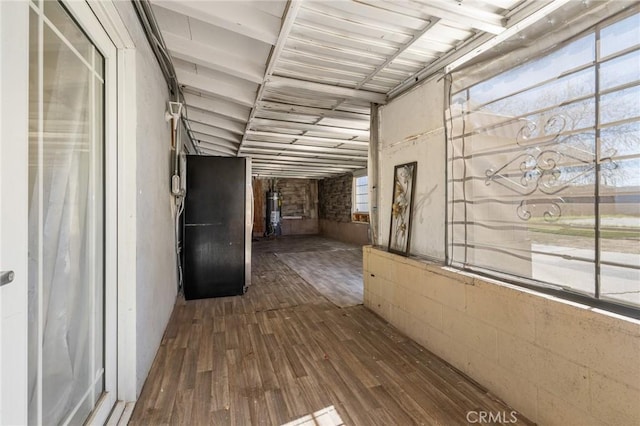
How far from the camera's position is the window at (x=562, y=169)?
4.39ft

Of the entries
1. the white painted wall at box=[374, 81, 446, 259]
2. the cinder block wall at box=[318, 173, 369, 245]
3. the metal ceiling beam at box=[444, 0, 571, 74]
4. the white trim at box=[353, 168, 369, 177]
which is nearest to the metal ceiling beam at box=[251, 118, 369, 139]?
the white painted wall at box=[374, 81, 446, 259]

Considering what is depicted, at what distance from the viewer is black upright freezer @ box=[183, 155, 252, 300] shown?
3.69 meters

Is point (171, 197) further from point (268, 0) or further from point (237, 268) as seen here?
point (268, 0)

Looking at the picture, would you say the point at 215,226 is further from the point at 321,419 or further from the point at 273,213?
the point at 273,213

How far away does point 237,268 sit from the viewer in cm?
390

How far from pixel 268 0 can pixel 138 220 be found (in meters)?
1.61

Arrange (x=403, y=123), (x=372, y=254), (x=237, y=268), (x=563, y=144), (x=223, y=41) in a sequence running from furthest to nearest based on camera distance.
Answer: (x=237, y=268), (x=372, y=254), (x=403, y=123), (x=223, y=41), (x=563, y=144)

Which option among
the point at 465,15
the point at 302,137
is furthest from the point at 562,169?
the point at 302,137

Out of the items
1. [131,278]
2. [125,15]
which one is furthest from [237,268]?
[125,15]

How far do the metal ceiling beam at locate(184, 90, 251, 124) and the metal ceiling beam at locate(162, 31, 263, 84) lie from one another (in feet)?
3.29

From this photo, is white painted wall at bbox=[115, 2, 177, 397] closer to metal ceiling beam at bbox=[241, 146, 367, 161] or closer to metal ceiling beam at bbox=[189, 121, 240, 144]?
metal ceiling beam at bbox=[189, 121, 240, 144]

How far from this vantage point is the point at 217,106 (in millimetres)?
3617

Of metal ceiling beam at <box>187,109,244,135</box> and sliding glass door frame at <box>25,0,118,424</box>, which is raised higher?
metal ceiling beam at <box>187,109,244,135</box>

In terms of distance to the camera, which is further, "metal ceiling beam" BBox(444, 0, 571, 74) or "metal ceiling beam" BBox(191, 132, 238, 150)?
"metal ceiling beam" BBox(191, 132, 238, 150)
